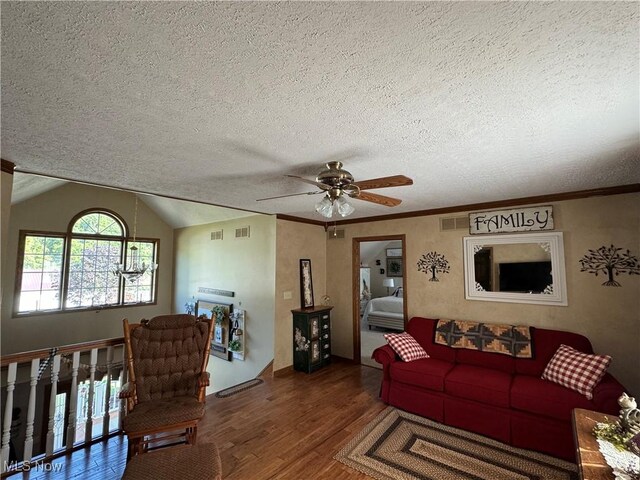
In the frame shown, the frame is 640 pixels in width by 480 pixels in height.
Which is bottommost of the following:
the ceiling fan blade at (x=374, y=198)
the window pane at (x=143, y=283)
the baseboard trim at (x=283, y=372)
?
the baseboard trim at (x=283, y=372)

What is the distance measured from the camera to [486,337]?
342 centimetres

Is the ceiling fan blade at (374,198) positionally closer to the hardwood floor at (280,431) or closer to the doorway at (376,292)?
the doorway at (376,292)

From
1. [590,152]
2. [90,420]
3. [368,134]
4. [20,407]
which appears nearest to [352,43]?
[368,134]

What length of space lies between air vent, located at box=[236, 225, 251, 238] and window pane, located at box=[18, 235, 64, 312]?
3559mm

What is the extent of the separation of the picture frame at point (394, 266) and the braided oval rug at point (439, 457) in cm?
548

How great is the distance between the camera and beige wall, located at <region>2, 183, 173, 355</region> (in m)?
5.00

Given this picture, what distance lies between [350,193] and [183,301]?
5.69 meters

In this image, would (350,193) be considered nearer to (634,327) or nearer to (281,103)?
(281,103)

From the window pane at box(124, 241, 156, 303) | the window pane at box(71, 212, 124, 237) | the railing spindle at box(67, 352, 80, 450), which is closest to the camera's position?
the railing spindle at box(67, 352, 80, 450)

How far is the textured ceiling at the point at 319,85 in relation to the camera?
93 cm

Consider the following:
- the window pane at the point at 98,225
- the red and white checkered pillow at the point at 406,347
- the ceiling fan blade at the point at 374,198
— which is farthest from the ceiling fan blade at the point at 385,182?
the window pane at the point at 98,225

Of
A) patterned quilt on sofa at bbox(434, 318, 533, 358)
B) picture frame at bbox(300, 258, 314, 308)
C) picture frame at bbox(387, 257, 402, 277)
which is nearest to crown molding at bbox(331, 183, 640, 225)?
picture frame at bbox(300, 258, 314, 308)

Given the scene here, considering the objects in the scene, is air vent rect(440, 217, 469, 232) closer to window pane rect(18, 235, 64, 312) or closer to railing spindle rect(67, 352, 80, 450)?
railing spindle rect(67, 352, 80, 450)

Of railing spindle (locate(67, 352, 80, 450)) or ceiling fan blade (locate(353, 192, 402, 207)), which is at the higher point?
ceiling fan blade (locate(353, 192, 402, 207))
